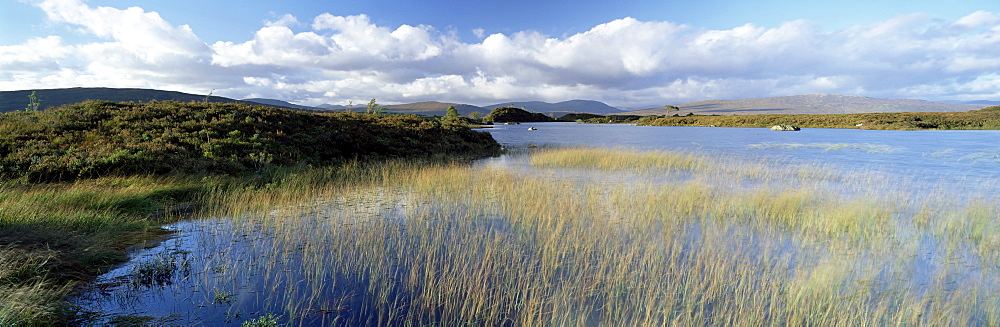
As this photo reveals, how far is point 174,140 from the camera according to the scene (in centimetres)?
1583

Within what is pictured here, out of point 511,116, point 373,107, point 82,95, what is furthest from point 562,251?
point 511,116

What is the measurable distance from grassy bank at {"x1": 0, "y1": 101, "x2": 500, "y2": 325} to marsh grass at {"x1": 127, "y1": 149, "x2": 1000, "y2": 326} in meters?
1.46

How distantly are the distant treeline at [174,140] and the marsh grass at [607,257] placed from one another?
463cm

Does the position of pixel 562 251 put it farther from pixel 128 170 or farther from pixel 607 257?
pixel 128 170

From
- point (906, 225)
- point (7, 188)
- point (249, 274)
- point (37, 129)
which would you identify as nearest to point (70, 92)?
point (37, 129)

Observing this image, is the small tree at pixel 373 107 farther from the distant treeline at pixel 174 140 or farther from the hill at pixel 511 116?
the hill at pixel 511 116

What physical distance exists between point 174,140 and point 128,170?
3766mm

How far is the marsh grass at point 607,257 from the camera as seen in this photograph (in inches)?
196

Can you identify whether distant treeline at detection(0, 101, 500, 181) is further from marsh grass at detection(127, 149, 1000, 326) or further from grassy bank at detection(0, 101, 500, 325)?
marsh grass at detection(127, 149, 1000, 326)

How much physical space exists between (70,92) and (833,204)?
167 metres

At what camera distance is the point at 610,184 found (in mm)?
15148

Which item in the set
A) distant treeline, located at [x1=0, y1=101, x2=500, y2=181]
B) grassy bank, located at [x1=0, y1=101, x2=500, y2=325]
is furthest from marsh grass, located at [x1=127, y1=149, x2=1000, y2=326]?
distant treeline, located at [x1=0, y1=101, x2=500, y2=181]

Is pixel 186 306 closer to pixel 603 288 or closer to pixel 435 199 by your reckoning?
pixel 603 288

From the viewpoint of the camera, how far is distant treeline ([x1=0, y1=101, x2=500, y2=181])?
12414mm
